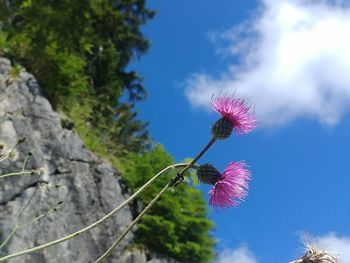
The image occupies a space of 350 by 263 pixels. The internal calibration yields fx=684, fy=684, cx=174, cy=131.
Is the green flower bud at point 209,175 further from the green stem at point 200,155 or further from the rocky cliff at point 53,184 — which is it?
the rocky cliff at point 53,184

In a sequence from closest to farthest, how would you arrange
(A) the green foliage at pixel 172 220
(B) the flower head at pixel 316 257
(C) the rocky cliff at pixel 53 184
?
(B) the flower head at pixel 316 257, (C) the rocky cliff at pixel 53 184, (A) the green foliage at pixel 172 220

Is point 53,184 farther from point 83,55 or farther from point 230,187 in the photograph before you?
point 230,187

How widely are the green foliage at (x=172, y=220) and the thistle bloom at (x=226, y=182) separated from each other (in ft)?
26.4

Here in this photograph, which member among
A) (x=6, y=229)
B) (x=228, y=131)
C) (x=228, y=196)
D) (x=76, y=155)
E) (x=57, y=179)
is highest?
(x=76, y=155)

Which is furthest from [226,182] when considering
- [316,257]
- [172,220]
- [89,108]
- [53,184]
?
[89,108]

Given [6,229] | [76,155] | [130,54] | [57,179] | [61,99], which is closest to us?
[6,229]

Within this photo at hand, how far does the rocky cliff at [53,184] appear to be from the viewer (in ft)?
27.4

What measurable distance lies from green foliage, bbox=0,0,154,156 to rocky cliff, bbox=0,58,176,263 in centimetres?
69

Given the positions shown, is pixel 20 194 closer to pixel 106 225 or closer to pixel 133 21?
pixel 106 225

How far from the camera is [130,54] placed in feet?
59.0

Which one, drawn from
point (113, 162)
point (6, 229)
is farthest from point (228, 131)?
point (113, 162)

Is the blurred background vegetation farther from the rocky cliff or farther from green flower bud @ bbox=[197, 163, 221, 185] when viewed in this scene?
green flower bud @ bbox=[197, 163, 221, 185]

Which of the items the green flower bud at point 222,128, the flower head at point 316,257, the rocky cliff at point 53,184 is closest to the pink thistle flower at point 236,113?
the green flower bud at point 222,128

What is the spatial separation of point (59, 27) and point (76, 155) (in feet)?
7.25
